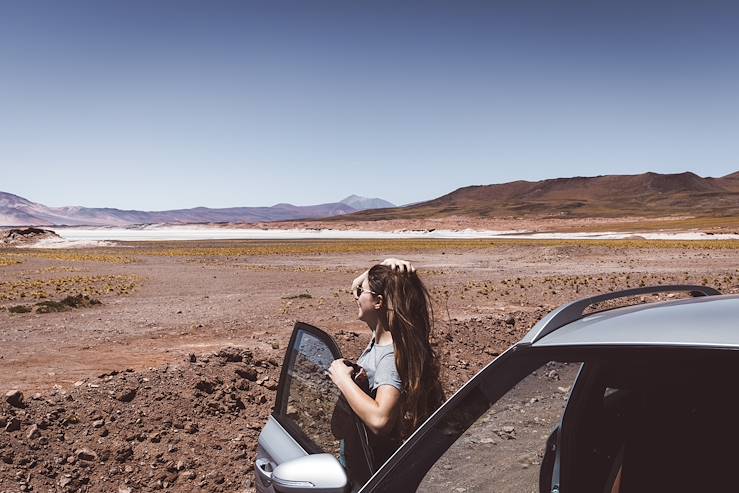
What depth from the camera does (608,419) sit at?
2.25 meters

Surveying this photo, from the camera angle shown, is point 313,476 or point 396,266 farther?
point 396,266

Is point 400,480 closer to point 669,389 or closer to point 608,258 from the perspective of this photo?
point 669,389

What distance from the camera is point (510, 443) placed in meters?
4.45

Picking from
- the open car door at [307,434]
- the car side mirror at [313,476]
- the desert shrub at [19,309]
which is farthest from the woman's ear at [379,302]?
the desert shrub at [19,309]

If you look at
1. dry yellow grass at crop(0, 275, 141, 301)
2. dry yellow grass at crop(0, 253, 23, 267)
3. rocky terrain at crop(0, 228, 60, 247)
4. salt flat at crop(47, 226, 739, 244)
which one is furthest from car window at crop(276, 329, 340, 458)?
rocky terrain at crop(0, 228, 60, 247)

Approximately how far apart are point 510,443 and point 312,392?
229 cm

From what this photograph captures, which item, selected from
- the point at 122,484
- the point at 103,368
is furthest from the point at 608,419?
the point at 103,368

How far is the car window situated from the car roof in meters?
1.06

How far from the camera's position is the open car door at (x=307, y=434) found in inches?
80.0

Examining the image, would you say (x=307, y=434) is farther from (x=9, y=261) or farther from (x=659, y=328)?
(x=9, y=261)

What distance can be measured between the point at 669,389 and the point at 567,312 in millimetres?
376

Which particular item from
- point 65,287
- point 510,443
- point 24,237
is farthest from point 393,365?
point 24,237

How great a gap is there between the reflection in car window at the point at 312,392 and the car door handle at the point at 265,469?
200mm

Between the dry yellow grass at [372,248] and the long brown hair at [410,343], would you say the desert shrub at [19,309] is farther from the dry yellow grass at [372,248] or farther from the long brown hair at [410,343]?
the dry yellow grass at [372,248]
